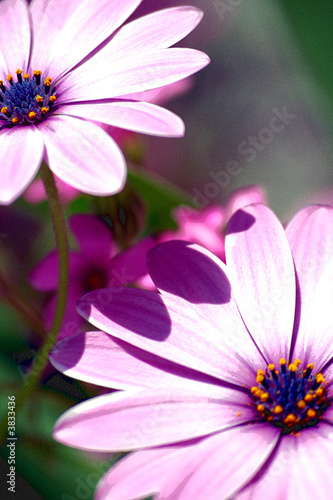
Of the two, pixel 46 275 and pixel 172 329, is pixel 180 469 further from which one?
pixel 46 275

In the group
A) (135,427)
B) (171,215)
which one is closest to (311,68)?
(171,215)

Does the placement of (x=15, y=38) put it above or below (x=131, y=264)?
above

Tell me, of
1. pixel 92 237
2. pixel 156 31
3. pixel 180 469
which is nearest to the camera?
pixel 180 469

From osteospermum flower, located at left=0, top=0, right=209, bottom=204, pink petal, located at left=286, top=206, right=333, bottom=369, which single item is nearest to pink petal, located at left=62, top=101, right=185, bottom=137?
osteospermum flower, located at left=0, top=0, right=209, bottom=204

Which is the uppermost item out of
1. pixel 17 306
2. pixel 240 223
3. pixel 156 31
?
pixel 156 31

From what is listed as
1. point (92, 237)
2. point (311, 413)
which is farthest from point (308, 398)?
point (92, 237)

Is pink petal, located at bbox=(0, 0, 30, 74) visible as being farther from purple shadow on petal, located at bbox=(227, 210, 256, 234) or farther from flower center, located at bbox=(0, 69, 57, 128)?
purple shadow on petal, located at bbox=(227, 210, 256, 234)

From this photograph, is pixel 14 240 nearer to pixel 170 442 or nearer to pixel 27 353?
pixel 27 353
